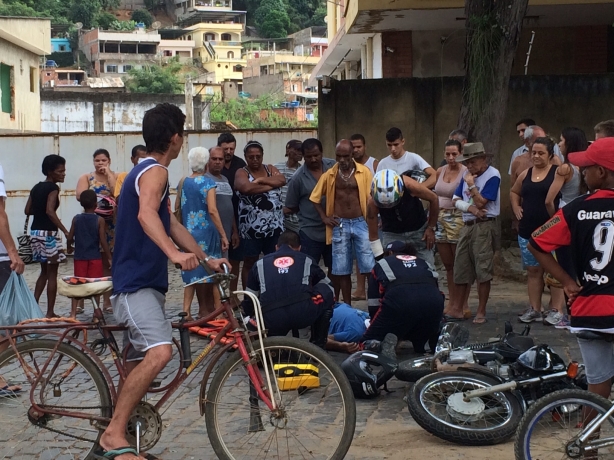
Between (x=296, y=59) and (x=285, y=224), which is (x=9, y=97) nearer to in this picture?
(x=285, y=224)

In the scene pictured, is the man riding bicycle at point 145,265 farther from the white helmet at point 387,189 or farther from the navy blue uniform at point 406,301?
the white helmet at point 387,189

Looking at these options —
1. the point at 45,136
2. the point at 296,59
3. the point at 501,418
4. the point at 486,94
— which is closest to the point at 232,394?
the point at 501,418

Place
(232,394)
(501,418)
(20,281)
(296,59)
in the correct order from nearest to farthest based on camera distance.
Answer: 1. (232,394)
2. (501,418)
3. (20,281)
4. (296,59)

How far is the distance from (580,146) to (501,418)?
3606mm

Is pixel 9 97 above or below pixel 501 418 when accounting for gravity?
above

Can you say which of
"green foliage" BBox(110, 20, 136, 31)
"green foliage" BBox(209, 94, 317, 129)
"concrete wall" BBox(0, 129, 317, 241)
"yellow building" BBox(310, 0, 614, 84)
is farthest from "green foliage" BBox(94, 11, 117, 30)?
"concrete wall" BBox(0, 129, 317, 241)

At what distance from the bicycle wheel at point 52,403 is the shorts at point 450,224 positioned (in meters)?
5.08

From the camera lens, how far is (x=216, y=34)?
10850 cm

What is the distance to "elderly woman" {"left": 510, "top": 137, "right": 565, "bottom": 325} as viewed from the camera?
8.55 m

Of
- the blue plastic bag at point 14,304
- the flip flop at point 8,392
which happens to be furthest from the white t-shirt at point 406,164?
the flip flop at point 8,392

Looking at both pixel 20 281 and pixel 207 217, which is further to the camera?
pixel 207 217

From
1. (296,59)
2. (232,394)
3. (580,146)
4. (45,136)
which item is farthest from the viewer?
(296,59)

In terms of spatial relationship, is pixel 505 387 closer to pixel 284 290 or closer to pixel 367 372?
pixel 367 372

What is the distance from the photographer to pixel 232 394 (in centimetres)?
494
